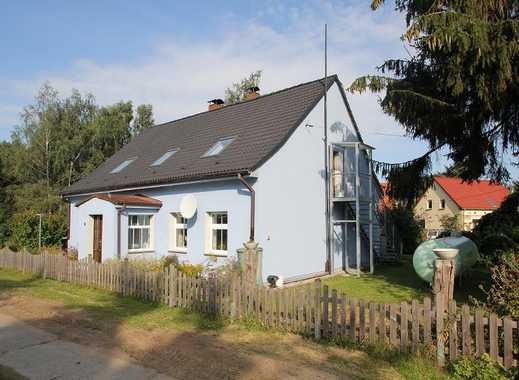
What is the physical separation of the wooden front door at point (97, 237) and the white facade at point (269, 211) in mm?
221

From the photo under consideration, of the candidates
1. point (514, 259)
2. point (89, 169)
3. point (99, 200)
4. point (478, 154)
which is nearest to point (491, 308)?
point (514, 259)

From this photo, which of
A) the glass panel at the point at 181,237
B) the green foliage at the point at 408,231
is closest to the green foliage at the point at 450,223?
the green foliage at the point at 408,231

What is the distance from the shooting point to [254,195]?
12711 mm

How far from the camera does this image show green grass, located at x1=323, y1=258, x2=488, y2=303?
36.1 feet

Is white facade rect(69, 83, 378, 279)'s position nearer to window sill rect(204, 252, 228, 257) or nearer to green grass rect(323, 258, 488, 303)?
window sill rect(204, 252, 228, 257)

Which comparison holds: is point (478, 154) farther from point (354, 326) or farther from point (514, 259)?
point (354, 326)

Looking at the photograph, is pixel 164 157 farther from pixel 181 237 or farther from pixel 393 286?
pixel 393 286

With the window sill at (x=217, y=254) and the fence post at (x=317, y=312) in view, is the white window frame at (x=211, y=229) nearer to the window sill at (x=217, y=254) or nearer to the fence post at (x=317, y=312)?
the window sill at (x=217, y=254)

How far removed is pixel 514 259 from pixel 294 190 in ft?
25.9

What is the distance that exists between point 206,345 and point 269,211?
6843 mm

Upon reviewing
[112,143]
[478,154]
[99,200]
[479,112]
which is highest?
[112,143]

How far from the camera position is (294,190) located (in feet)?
46.9

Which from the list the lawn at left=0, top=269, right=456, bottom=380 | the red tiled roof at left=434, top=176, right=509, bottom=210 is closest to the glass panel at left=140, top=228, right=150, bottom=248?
the lawn at left=0, top=269, right=456, bottom=380

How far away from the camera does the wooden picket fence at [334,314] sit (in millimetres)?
5473
